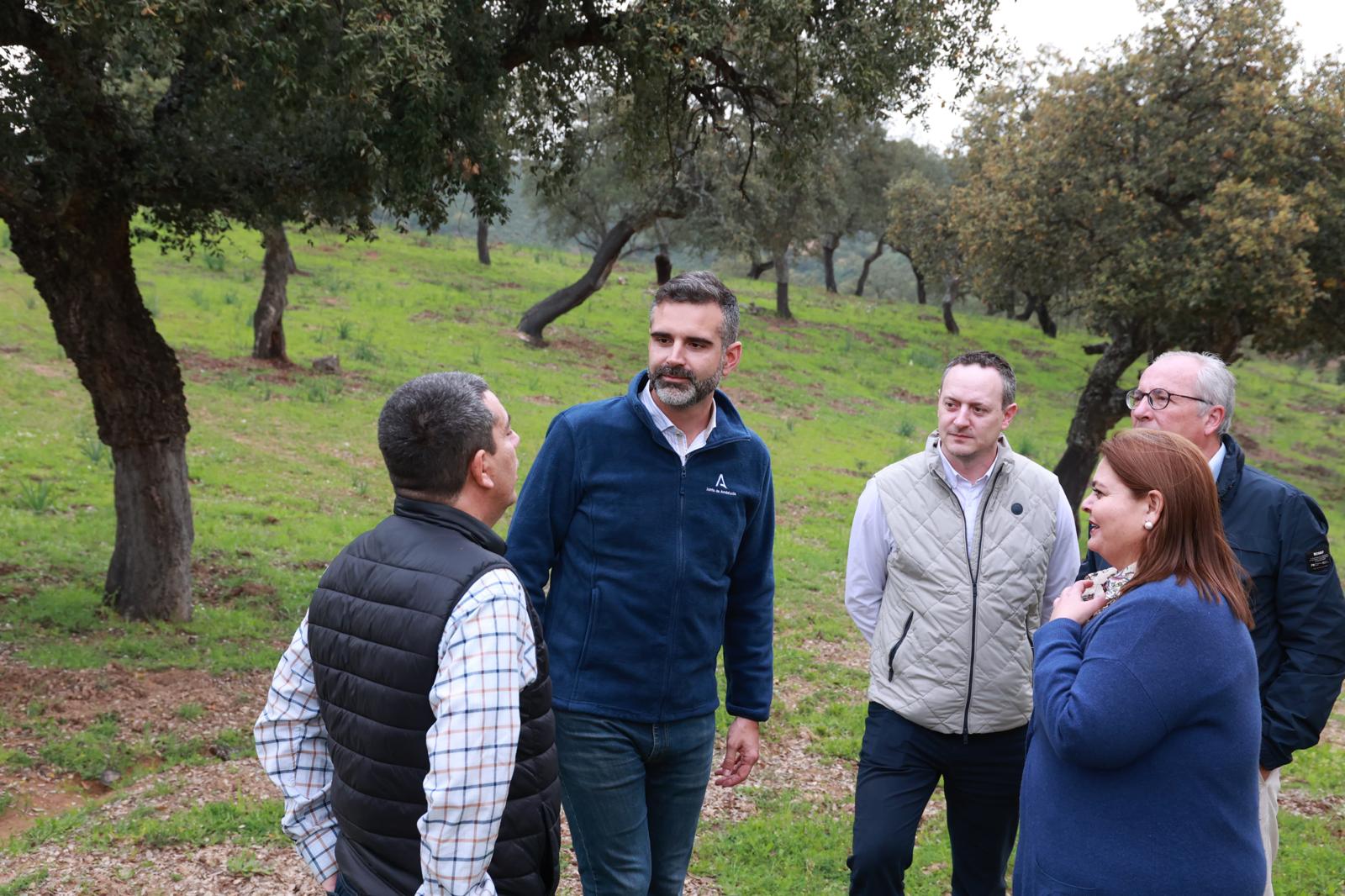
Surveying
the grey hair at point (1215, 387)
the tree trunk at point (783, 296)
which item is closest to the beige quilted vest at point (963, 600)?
the grey hair at point (1215, 387)

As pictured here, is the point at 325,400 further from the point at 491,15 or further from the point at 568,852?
the point at 568,852

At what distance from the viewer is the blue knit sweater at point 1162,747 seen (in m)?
2.40

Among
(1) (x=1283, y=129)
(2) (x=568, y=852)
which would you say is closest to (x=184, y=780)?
(2) (x=568, y=852)

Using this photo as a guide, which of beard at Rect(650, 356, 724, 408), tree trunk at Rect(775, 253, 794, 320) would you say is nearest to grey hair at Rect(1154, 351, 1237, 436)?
beard at Rect(650, 356, 724, 408)

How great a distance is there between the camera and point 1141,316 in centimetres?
1331

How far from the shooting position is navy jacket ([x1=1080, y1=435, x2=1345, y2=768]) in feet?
11.3

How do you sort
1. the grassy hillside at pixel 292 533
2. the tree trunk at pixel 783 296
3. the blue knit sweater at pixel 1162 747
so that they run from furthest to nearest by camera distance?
the tree trunk at pixel 783 296
the grassy hillside at pixel 292 533
the blue knit sweater at pixel 1162 747

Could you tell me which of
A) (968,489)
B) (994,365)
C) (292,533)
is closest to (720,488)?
(968,489)

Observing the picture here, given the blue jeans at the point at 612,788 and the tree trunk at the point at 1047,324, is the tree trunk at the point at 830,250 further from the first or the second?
the blue jeans at the point at 612,788

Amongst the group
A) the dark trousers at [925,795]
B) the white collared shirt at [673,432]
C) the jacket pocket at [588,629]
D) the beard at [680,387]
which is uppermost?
the beard at [680,387]

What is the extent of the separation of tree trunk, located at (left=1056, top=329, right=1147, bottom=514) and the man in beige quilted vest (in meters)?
11.1

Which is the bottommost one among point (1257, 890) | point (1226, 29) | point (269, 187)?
point (1257, 890)

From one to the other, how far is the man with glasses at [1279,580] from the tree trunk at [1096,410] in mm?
10991

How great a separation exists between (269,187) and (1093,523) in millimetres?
6566
